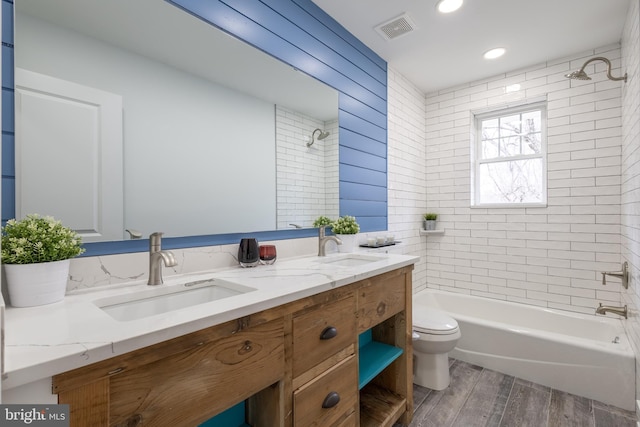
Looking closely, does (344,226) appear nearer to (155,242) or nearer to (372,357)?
(372,357)

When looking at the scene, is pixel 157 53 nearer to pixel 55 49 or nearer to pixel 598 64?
pixel 55 49

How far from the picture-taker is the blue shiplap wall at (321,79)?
103 cm

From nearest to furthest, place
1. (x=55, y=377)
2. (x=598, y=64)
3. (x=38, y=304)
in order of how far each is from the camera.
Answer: (x=55, y=377) < (x=38, y=304) < (x=598, y=64)

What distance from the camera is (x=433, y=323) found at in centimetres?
227

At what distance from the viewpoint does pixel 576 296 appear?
2740mm

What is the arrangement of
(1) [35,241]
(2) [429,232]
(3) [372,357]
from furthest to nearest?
(2) [429,232] → (3) [372,357] → (1) [35,241]

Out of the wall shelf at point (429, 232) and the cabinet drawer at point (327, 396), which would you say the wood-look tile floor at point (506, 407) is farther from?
the wall shelf at point (429, 232)

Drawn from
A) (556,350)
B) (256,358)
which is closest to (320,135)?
(256,358)

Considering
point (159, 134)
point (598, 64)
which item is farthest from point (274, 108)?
point (598, 64)

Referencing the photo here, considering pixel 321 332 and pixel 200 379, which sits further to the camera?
pixel 321 332

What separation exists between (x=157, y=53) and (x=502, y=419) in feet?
9.18

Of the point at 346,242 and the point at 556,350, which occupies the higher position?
the point at 346,242

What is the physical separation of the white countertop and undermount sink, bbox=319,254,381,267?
0.64 metres

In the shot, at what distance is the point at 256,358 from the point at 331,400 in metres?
0.51
